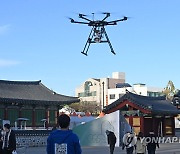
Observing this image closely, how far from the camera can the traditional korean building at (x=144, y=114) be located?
38875mm

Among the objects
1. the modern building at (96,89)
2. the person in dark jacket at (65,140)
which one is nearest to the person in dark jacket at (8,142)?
the person in dark jacket at (65,140)

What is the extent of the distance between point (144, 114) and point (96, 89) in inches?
3316

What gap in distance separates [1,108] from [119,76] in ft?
315

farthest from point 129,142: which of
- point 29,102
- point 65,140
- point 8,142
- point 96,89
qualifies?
point 96,89

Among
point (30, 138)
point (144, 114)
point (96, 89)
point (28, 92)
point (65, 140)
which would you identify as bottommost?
point (30, 138)

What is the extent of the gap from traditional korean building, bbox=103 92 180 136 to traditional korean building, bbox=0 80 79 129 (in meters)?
7.46

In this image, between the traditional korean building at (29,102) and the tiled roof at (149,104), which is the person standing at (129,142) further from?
the traditional korean building at (29,102)

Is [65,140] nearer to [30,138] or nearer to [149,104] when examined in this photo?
[30,138]

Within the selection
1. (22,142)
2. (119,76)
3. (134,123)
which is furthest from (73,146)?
(119,76)

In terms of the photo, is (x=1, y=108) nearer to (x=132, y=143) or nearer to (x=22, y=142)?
(x=22, y=142)

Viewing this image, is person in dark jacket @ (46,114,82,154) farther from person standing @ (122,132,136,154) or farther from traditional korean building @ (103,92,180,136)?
traditional korean building @ (103,92,180,136)

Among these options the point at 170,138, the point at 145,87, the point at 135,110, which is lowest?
the point at 170,138

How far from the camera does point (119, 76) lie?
135875mm

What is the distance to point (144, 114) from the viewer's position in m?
39.0
